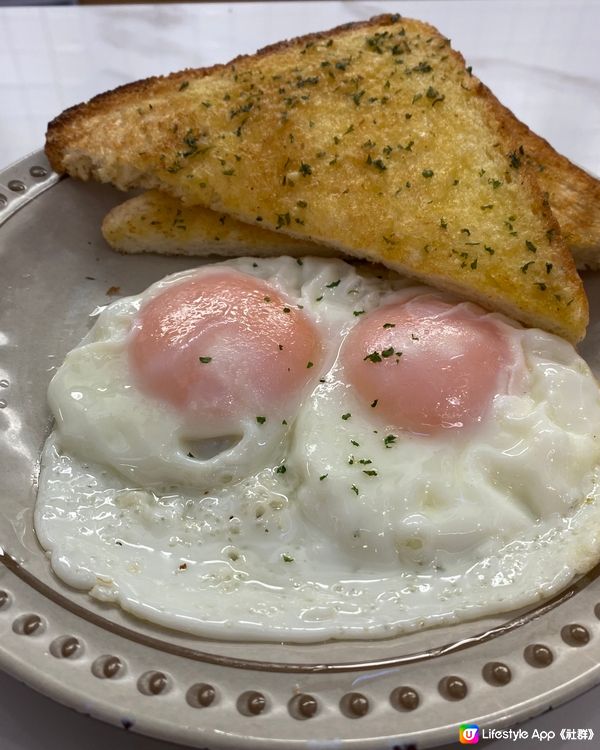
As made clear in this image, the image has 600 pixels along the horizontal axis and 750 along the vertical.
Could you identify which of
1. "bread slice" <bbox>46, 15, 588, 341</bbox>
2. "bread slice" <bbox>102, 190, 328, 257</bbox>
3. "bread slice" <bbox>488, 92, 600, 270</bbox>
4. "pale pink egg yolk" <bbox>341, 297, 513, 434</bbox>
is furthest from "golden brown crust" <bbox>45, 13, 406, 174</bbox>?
"pale pink egg yolk" <bbox>341, 297, 513, 434</bbox>

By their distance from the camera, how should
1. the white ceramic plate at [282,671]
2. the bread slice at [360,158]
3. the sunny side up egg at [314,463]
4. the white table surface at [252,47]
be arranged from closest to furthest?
the white ceramic plate at [282,671] → the sunny side up egg at [314,463] → the bread slice at [360,158] → the white table surface at [252,47]

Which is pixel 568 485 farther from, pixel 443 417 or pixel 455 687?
pixel 455 687

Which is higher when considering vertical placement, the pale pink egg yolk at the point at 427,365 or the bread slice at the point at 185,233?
the bread slice at the point at 185,233

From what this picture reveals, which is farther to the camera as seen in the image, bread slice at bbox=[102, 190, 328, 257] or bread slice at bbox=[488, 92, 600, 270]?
bread slice at bbox=[102, 190, 328, 257]

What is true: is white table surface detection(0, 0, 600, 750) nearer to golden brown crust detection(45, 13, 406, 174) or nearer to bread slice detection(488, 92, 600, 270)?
golden brown crust detection(45, 13, 406, 174)

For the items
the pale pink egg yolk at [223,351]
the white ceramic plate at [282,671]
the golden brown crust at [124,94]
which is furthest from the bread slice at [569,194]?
the white ceramic plate at [282,671]

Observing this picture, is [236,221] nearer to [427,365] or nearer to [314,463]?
[427,365]

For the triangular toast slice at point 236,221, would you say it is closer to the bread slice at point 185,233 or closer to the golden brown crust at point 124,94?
the bread slice at point 185,233
